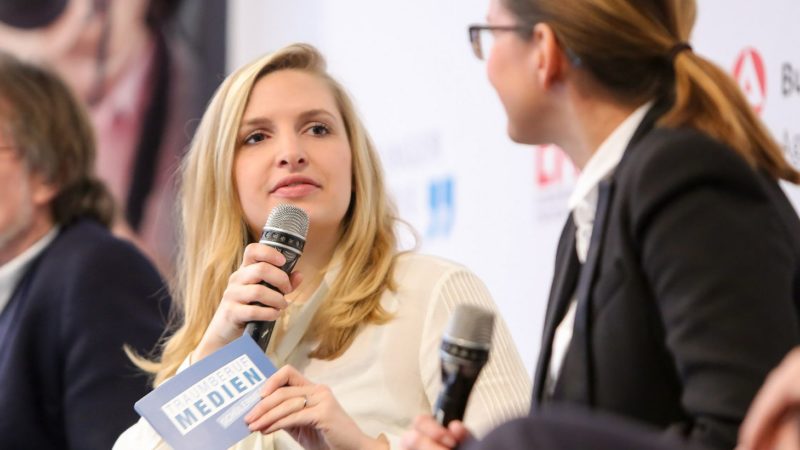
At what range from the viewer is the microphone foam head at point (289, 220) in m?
2.07

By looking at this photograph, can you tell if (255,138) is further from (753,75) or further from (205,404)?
(753,75)

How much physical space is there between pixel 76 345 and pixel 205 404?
94cm

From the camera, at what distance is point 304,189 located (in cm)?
234

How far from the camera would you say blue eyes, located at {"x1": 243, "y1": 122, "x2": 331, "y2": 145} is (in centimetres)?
245

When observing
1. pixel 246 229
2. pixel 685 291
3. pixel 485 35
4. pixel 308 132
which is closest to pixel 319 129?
pixel 308 132

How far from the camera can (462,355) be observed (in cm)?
145

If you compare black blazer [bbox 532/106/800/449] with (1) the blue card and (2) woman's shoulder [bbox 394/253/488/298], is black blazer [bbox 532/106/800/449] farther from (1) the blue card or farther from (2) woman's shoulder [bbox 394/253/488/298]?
(2) woman's shoulder [bbox 394/253/488/298]

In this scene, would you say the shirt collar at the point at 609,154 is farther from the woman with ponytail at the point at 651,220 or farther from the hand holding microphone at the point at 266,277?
the hand holding microphone at the point at 266,277

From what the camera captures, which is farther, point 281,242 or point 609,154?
point 281,242

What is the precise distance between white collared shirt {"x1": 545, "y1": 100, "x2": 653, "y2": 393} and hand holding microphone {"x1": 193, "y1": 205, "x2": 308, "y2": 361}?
55 centimetres

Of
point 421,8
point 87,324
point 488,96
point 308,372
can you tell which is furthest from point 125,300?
point 421,8

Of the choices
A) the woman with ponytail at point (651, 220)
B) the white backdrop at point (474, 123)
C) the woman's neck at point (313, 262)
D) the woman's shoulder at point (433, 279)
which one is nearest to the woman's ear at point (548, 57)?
the woman with ponytail at point (651, 220)

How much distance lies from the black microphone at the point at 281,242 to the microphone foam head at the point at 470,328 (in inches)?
25.1

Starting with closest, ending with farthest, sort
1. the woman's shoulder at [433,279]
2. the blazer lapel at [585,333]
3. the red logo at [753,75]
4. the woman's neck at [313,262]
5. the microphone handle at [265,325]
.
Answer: the blazer lapel at [585,333], the microphone handle at [265,325], the woman's shoulder at [433,279], the woman's neck at [313,262], the red logo at [753,75]
